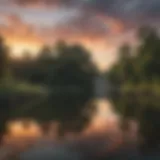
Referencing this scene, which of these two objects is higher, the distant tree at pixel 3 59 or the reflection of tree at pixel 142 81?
the distant tree at pixel 3 59

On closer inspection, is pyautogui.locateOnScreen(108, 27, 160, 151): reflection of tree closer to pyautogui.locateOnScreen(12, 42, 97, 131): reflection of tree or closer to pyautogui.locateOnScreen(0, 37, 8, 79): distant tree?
pyautogui.locateOnScreen(12, 42, 97, 131): reflection of tree

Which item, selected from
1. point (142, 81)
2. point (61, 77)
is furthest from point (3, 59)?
point (142, 81)

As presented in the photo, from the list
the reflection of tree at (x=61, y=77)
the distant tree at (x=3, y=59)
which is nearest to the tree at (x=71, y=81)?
the reflection of tree at (x=61, y=77)

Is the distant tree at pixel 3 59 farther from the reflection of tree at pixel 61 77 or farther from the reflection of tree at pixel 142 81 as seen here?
the reflection of tree at pixel 142 81

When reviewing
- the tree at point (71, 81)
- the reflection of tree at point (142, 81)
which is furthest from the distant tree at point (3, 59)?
the reflection of tree at point (142, 81)

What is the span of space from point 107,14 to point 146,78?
0.24 m

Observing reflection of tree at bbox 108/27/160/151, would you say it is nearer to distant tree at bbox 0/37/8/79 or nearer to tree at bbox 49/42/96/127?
tree at bbox 49/42/96/127

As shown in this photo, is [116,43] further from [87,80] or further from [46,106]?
[46,106]

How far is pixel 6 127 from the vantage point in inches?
47.6

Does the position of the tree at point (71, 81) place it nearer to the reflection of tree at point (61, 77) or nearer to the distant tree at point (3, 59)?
the reflection of tree at point (61, 77)

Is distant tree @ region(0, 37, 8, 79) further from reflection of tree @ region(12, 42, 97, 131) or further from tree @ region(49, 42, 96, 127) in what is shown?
tree @ region(49, 42, 96, 127)

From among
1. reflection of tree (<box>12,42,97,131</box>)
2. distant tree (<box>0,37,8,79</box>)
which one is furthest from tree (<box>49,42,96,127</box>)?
distant tree (<box>0,37,8,79</box>)

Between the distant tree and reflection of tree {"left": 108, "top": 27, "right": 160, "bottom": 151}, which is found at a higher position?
the distant tree

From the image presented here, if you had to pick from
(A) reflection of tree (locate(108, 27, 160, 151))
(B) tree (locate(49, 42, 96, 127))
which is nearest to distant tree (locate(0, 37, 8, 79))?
(B) tree (locate(49, 42, 96, 127))
